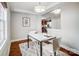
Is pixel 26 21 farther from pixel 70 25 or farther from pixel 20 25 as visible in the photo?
pixel 70 25

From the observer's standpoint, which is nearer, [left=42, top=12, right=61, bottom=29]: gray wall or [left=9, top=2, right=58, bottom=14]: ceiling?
[left=9, top=2, right=58, bottom=14]: ceiling

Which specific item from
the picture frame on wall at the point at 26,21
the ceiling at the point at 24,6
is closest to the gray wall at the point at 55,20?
the ceiling at the point at 24,6

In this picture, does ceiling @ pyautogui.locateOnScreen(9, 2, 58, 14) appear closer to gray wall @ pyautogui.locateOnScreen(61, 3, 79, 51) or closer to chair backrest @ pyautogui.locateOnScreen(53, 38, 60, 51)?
gray wall @ pyautogui.locateOnScreen(61, 3, 79, 51)

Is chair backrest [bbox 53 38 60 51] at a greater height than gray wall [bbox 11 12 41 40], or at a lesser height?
lesser

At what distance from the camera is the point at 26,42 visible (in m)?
1.46

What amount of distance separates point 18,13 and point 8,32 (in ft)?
1.24

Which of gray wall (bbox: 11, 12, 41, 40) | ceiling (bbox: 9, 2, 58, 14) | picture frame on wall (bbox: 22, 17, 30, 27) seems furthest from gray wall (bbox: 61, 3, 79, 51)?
picture frame on wall (bbox: 22, 17, 30, 27)

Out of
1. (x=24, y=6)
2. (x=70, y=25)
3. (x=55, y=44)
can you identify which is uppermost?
(x=24, y=6)

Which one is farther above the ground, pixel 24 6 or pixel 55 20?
pixel 24 6

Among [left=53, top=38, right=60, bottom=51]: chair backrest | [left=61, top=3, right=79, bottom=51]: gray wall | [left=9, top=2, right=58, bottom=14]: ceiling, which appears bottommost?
[left=53, top=38, right=60, bottom=51]: chair backrest

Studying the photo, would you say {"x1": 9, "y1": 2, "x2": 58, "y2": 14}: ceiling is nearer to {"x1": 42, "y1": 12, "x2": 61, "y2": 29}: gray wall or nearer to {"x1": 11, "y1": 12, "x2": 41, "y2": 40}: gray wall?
{"x1": 11, "y1": 12, "x2": 41, "y2": 40}: gray wall

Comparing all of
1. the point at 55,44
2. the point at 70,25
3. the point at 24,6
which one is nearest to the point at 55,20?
the point at 70,25

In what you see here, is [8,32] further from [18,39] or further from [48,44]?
[48,44]

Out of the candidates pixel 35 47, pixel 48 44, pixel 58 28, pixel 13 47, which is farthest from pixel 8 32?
pixel 58 28
